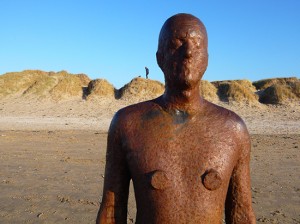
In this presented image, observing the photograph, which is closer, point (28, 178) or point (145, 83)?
point (28, 178)

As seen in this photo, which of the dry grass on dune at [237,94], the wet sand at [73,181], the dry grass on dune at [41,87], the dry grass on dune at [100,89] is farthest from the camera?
the dry grass on dune at [41,87]

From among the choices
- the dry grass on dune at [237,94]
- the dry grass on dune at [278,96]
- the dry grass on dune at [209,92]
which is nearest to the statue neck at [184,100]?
the dry grass on dune at [237,94]

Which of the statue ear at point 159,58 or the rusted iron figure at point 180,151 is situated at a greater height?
the statue ear at point 159,58

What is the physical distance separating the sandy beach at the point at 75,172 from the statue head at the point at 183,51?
4222 mm

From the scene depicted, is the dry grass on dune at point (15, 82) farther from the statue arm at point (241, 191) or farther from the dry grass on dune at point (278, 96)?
the statue arm at point (241, 191)

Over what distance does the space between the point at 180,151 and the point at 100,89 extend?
A: 23368 mm

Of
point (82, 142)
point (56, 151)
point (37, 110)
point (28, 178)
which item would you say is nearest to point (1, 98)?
point (37, 110)

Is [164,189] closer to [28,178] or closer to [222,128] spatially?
[222,128]

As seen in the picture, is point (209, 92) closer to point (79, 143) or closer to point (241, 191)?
point (79, 143)

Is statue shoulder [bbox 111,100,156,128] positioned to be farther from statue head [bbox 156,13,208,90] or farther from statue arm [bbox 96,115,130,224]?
statue head [bbox 156,13,208,90]

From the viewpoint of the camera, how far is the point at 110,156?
1.90m

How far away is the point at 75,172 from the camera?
8492 millimetres

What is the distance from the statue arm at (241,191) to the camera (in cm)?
188

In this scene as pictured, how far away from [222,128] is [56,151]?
9858 millimetres
